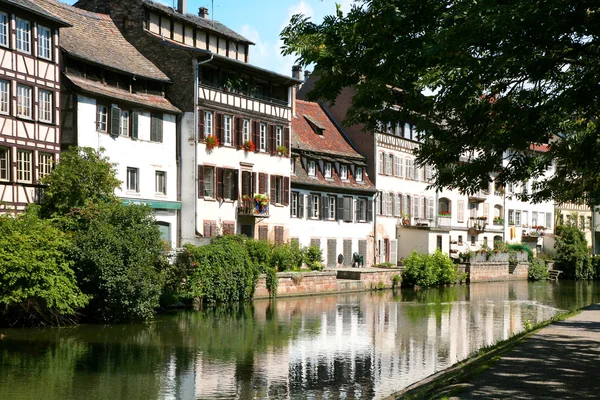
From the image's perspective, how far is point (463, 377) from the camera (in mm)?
12383

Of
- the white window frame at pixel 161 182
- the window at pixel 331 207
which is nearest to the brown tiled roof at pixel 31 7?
the white window frame at pixel 161 182

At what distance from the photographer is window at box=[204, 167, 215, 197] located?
40.4 metres

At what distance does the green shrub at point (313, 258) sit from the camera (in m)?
42.8

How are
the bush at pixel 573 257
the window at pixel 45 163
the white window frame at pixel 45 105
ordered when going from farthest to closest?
1. the bush at pixel 573 257
2. the white window frame at pixel 45 105
3. the window at pixel 45 163

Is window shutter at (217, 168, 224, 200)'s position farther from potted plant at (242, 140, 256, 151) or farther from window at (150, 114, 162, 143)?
window at (150, 114, 162, 143)

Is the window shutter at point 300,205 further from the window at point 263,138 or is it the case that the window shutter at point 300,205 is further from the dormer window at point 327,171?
the window at point 263,138

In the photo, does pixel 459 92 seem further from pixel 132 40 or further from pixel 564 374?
pixel 132 40

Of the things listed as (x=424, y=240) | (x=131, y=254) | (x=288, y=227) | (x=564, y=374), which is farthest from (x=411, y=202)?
(x=564, y=374)

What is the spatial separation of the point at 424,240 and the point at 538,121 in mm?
47253

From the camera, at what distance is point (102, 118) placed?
114 ft

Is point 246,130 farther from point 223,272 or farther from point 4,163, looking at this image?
point 4,163

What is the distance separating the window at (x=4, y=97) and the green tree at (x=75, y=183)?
2.54m

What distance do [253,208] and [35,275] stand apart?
742 inches

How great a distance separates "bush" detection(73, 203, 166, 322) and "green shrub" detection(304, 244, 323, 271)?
1490 cm
